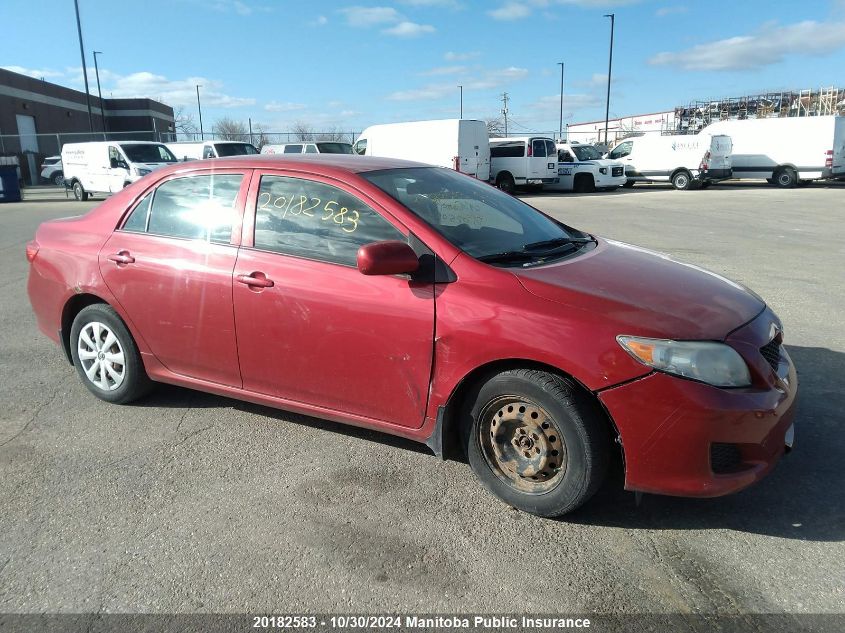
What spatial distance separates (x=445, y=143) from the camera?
22.6m

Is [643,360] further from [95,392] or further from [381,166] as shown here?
[95,392]

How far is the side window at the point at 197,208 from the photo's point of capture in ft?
12.4

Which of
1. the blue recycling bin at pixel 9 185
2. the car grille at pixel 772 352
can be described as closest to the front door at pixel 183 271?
the car grille at pixel 772 352

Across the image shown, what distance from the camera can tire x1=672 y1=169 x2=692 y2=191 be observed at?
2578 centimetres

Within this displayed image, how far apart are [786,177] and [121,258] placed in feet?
92.2

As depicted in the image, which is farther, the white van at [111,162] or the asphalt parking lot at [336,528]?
the white van at [111,162]

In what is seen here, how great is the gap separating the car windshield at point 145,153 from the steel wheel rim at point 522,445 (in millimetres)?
20885

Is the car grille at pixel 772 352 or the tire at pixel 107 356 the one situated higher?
the car grille at pixel 772 352

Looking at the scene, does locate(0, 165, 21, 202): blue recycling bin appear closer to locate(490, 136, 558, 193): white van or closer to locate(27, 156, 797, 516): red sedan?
locate(490, 136, 558, 193): white van

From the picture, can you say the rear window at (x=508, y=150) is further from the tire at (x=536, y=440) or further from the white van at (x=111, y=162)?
the tire at (x=536, y=440)

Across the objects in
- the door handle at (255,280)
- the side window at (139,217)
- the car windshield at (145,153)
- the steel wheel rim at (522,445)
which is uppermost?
the car windshield at (145,153)

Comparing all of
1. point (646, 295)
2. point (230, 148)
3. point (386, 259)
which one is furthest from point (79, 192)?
point (646, 295)

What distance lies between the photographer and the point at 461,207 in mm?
3738

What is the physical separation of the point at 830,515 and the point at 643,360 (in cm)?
127
